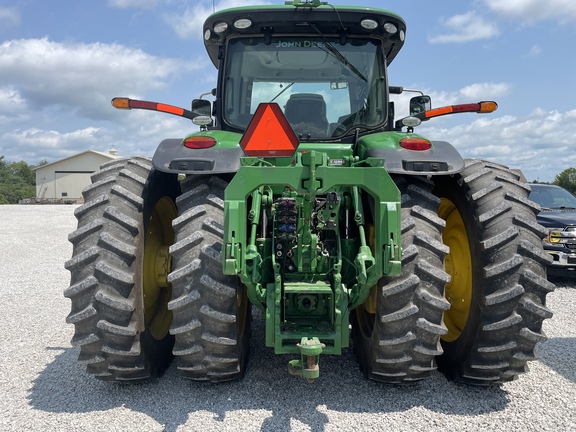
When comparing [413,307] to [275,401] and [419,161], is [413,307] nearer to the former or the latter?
[419,161]

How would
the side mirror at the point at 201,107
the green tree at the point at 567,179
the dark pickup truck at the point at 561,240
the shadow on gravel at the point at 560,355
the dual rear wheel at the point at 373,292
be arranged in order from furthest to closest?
the green tree at the point at 567,179 → the dark pickup truck at the point at 561,240 → the side mirror at the point at 201,107 → the shadow on gravel at the point at 560,355 → the dual rear wheel at the point at 373,292

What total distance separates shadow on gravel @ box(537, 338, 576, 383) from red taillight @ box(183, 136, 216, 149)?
3.22 m

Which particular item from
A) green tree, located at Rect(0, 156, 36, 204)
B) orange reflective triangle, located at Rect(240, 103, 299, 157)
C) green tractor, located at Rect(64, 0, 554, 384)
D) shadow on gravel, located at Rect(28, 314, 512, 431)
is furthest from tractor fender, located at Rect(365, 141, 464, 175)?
green tree, located at Rect(0, 156, 36, 204)

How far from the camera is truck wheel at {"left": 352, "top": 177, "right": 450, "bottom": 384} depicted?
284 centimetres

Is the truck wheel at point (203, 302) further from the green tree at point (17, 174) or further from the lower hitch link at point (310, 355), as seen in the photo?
the green tree at point (17, 174)

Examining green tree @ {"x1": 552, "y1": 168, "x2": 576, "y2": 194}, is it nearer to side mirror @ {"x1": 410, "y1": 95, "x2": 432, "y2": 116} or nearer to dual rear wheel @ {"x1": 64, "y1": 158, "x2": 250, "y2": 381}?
side mirror @ {"x1": 410, "y1": 95, "x2": 432, "y2": 116}

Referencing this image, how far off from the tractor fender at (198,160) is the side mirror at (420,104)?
229cm

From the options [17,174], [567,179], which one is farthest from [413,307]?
[17,174]

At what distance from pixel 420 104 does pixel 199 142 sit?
252cm

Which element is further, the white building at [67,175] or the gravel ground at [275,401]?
the white building at [67,175]

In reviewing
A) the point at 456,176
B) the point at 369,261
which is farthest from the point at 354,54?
the point at 369,261

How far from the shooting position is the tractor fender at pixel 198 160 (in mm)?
3072

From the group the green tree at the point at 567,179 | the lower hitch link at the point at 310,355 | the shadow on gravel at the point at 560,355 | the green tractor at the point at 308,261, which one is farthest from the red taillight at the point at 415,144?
the green tree at the point at 567,179

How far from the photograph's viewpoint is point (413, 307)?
9.23ft
